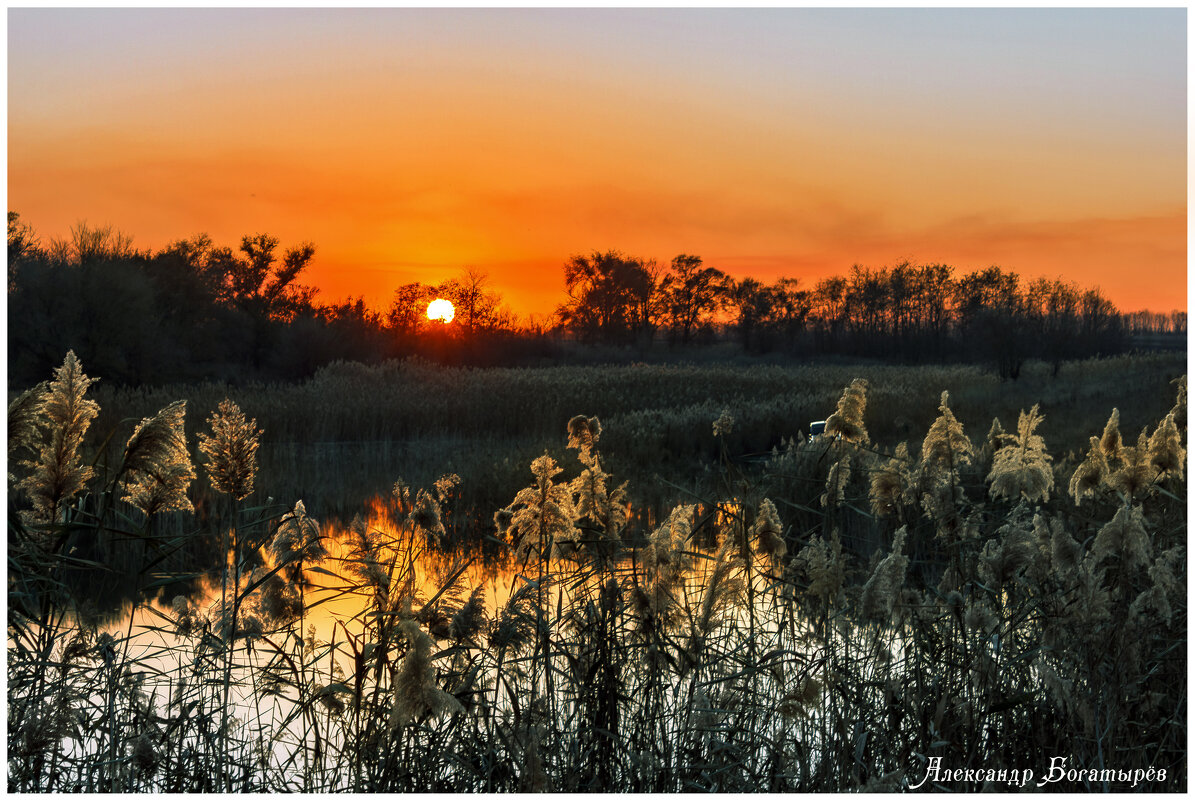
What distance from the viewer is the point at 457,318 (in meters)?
44.2

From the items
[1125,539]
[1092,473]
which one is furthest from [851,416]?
[1092,473]

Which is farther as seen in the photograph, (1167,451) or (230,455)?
(1167,451)

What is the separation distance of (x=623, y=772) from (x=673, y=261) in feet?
184

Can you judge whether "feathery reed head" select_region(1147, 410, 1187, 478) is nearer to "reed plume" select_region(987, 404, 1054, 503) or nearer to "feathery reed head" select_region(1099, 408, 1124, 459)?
"feathery reed head" select_region(1099, 408, 1124, 459)

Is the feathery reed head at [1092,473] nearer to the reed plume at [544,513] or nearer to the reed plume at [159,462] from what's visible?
the reed plume at [544,513]

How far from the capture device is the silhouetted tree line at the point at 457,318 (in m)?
24.1

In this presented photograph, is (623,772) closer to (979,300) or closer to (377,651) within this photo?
(377,651)

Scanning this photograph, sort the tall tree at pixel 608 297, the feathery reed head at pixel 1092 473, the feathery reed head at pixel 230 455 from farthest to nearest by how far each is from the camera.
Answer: the tall tree at pixel 608 297 < the feathery reed head at pixel 1092 473 < the feathery reed head at pixel 230 455

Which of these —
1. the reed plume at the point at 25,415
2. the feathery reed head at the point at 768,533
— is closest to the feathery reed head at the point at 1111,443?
the feathery reed head at the point at 768,533

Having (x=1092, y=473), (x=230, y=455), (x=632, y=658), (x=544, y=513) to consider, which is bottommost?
(x=632, y=658)

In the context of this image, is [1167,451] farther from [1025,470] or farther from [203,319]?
[203,319]

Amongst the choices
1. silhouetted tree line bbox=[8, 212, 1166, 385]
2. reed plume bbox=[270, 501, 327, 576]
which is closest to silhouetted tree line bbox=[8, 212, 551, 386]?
silhouetted tree line bbox=[8, 212, 1166, 385]

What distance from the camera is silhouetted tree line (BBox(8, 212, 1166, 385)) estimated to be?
24.1 metres

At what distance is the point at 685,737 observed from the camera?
132 inches
